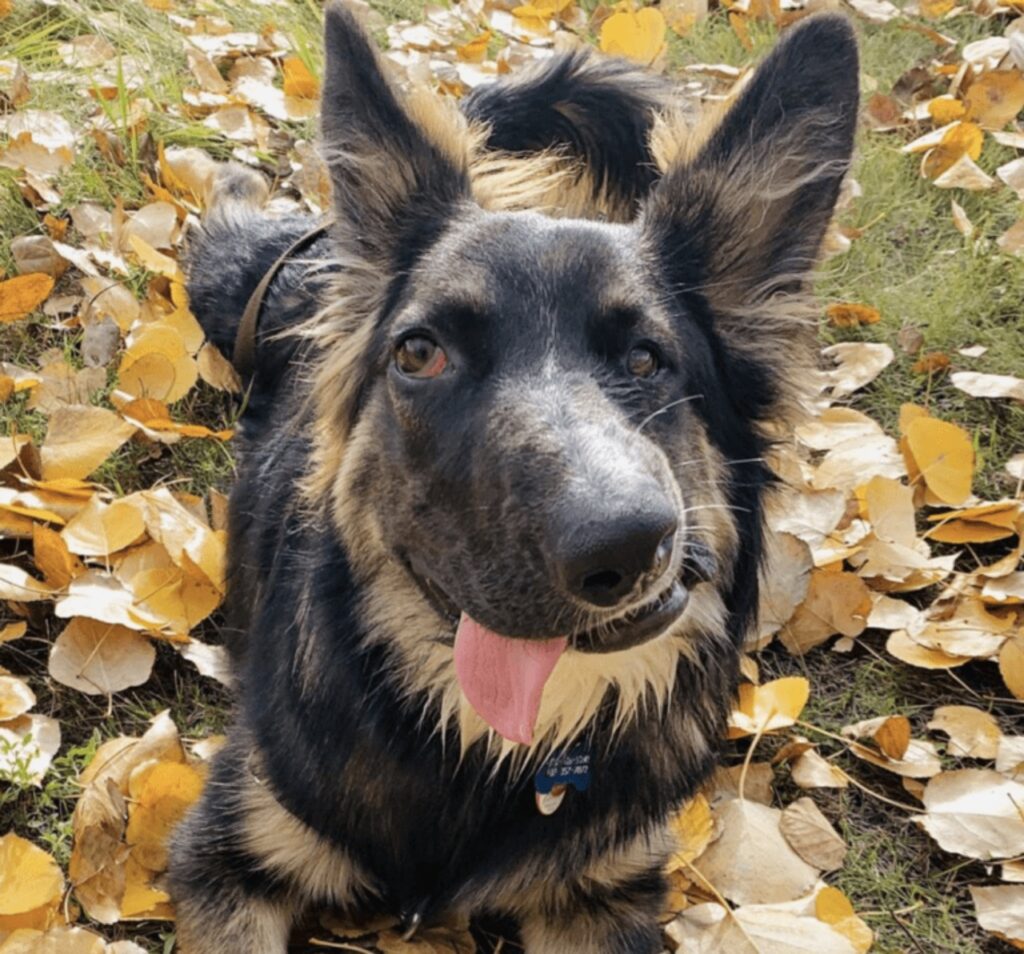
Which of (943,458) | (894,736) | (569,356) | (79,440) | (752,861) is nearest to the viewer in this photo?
(569,356)

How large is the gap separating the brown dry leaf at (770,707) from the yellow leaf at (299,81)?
3.42m

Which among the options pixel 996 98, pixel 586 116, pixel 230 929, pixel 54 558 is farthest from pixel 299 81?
pixel 230 929

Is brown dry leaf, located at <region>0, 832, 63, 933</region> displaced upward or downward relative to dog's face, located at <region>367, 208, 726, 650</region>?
downward

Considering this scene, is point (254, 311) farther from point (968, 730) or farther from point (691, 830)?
point (968, 730)

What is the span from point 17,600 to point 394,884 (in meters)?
1.36

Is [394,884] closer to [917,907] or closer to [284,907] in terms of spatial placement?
[284,907]

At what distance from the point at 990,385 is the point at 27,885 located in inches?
126

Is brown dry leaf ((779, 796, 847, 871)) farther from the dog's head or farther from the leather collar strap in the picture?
the leather collar strap

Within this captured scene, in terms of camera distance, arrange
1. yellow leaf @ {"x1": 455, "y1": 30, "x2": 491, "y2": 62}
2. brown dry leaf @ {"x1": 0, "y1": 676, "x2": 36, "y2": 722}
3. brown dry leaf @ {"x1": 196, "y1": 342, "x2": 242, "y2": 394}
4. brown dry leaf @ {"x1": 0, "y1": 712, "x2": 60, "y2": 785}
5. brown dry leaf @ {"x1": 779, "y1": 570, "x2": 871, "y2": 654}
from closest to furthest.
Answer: brown dry leaf @ {"x1": 0, "y1": 712, "x2": 60, "y2": 785} → brown dry leaf @ {"x1": 0, "y1": 676, "x2": 36, "y2": 722} → brown dry leaf @ {"x1": 779, "y1": 570, "x2": 871, "y2": 654} → brown dry leaf @ {"x1": 196, "y1": 342, "x2": 242, "y2": 394} → yellow leaf @ {"x1": 455, "y1": 30, "x2": 491, "y2": 62}

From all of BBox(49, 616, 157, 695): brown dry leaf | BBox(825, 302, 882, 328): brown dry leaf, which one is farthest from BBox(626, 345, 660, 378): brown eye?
BBox(825, 302, 882, 328): brown dry leaf

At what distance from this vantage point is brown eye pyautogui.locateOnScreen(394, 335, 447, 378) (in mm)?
2383

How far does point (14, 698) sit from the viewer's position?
3084 mm

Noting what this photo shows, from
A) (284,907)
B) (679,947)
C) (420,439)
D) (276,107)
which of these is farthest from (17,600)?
(276,107)

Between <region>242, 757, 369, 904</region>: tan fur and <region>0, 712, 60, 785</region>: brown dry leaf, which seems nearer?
<region>242, 757, 369, 904</region>: tan fur
